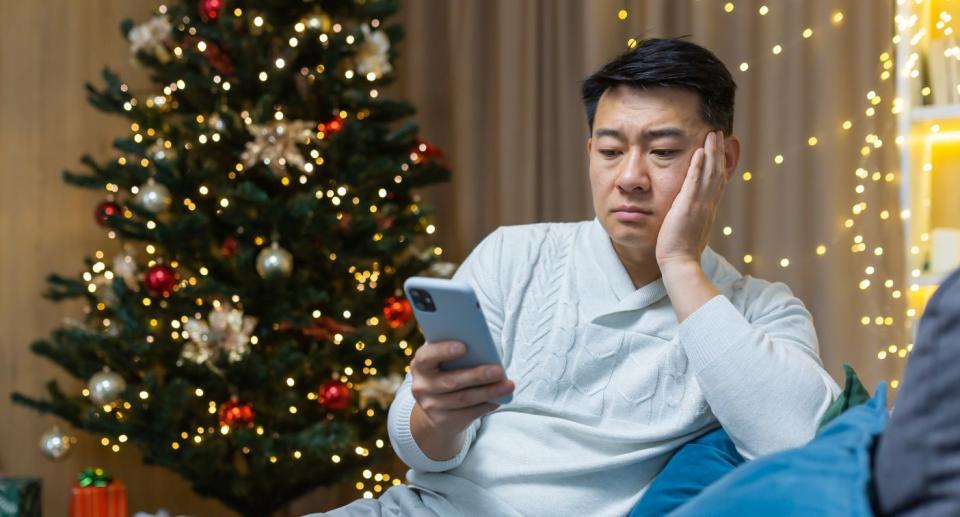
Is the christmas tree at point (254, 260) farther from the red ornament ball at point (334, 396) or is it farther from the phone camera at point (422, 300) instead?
the phone camera at point (422, 300)

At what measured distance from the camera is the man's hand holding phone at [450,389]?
129 centimetres

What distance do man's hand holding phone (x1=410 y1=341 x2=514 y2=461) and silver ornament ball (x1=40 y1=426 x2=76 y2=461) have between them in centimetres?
190

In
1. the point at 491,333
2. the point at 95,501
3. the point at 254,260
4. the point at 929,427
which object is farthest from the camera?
the point at 95,501

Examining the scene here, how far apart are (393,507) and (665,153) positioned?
68cm

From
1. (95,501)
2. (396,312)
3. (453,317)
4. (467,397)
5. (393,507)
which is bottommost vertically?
(95,501)

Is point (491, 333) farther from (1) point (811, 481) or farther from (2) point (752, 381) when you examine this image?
(1) point (811, 481)

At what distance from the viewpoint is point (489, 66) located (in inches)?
143

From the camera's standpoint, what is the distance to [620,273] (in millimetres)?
1652

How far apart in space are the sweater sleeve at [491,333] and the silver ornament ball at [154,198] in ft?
4.03

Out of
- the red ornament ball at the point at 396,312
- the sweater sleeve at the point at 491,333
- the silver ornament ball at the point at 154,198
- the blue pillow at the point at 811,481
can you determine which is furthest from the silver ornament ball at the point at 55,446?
the blue pillow at the point at 811,481

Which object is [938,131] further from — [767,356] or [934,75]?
[767,356]

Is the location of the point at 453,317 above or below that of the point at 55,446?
above

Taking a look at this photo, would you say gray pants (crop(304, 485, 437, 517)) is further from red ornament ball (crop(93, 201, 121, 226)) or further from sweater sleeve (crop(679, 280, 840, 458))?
red ornament ball (crop(93, 201, 121, 226))

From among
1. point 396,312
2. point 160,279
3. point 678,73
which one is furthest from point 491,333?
point 160,279
